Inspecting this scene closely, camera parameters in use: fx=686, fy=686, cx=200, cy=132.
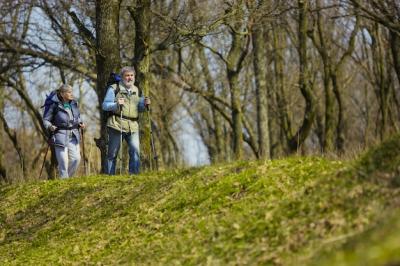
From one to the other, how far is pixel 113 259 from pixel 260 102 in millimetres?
17366

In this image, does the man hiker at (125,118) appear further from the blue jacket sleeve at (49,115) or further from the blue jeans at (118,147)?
the blue jacket sleeve at (49,115)

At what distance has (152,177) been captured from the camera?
9.69 m

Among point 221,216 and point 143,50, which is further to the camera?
point 143,50

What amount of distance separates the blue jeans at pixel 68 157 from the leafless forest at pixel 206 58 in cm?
93

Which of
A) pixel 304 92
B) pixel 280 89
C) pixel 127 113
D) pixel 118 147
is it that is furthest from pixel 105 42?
pixel 280 89

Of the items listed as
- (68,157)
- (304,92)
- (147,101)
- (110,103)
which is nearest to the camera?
(110,103)

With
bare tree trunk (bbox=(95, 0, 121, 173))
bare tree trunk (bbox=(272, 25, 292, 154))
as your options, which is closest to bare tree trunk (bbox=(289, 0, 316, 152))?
bare tree trunk (bbox=(272, 25, 292, 154))

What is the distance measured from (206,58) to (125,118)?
2092 centimetres

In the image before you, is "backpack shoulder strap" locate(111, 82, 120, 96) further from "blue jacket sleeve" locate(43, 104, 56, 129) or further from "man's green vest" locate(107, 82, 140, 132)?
"blue jacket sleeve" locate(43, 104, 56, 129)

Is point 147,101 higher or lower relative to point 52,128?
higher

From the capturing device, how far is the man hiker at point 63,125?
12.4m

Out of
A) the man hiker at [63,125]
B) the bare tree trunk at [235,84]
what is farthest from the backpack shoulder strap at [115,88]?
the bare tree trunk at [235,84]

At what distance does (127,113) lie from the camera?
1209cm

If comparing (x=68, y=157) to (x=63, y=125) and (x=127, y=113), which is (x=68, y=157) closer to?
(x=63, y=125)
